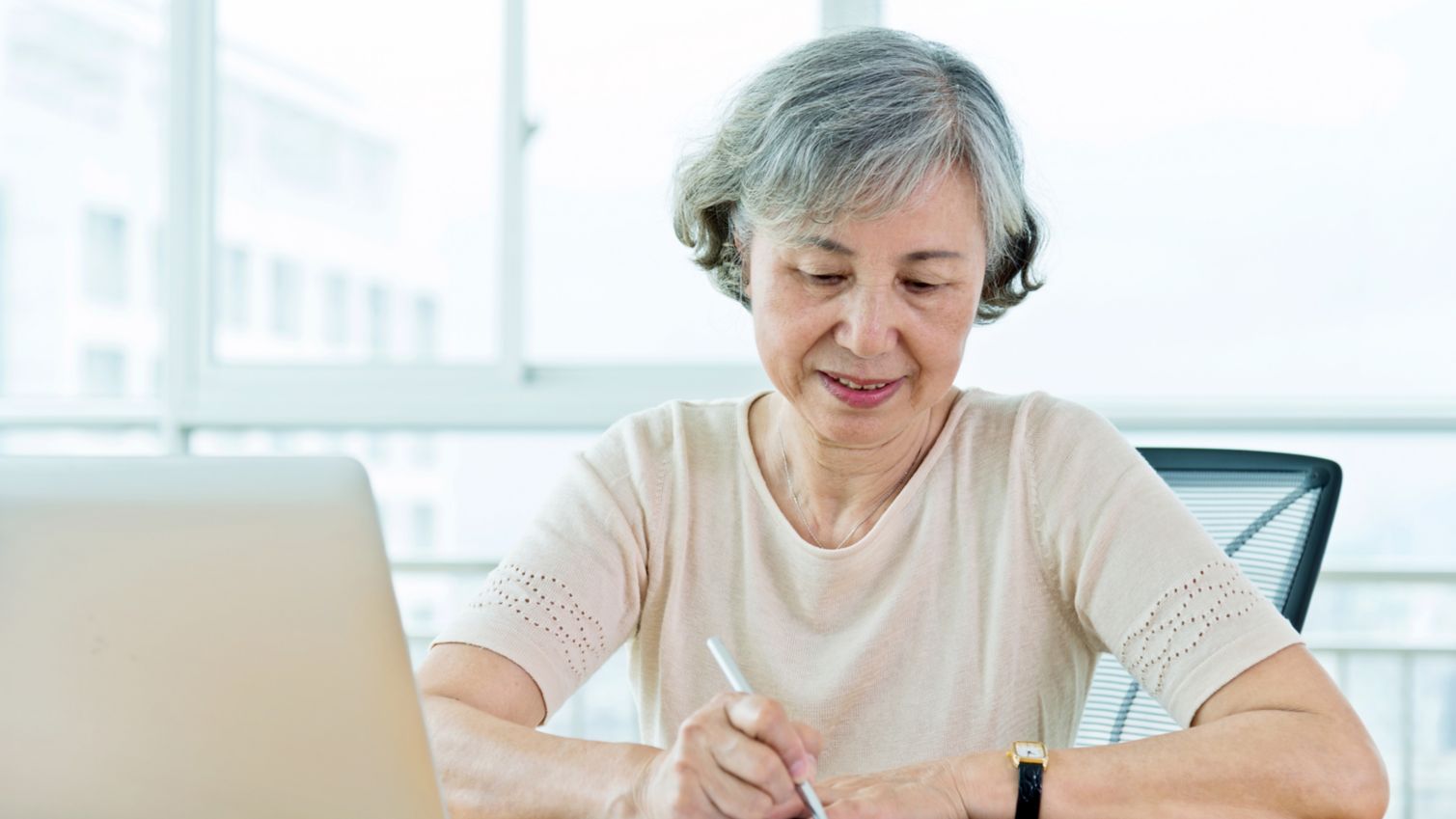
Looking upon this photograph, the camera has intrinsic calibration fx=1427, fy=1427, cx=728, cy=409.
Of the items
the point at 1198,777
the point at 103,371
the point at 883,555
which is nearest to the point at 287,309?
the point at 103,371

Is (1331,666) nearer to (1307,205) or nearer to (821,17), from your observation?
(1307,205)

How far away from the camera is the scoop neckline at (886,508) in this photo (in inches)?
56.1

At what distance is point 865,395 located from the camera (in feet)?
4.40

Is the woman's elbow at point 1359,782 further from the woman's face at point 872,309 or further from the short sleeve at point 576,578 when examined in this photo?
the short sleeve at point 576,578

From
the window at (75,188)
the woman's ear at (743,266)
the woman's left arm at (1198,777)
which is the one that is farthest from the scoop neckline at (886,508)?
the window at (75,188)

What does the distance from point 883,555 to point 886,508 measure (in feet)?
0.18

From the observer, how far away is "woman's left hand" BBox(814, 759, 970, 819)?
101cm

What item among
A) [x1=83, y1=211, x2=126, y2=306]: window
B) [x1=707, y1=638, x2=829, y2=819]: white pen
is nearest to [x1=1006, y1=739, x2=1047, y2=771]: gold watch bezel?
[x1=707, y1=638, x2=829, y2=819]: white pen

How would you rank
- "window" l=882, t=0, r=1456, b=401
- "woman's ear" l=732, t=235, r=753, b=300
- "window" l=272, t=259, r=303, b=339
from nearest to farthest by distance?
"woman's ear" l=732, t=235, r=753, b=300 < "window" l=882, t=0, r=1456, b=401 < "window" l=272, t=259, r=303, b=339

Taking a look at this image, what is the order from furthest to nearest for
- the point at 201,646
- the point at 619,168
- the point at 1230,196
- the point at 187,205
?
1. the point at 187,205
2. the point at 619,168
3. the point at 1230,196
4. the point at 201,646

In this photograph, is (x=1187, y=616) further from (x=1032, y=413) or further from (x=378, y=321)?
(x=378, y=321)

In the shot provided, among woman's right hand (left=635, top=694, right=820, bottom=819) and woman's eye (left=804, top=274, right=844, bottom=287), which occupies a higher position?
woman's eye (left=804, top=274, right=844, bottom=287)

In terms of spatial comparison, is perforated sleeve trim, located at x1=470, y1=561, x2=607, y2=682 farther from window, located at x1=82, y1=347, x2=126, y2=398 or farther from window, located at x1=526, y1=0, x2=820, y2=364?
window, located at x1=82, y1=347, x2=126, y2=398

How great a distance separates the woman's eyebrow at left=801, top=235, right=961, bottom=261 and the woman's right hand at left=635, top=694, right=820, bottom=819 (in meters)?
0.45
